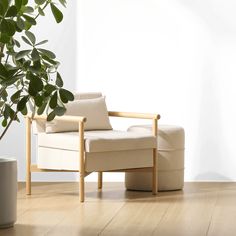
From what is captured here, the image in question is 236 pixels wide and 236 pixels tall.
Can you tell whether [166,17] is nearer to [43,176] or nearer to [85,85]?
[85,85]

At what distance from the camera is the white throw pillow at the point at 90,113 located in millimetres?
6074

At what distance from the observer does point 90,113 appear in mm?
6191

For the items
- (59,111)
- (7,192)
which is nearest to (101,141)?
(7,192)

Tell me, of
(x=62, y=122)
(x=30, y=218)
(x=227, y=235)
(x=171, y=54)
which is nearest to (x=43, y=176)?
(x=62, y=122)

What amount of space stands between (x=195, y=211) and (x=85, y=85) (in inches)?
88.5

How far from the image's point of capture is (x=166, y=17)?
6.91 m

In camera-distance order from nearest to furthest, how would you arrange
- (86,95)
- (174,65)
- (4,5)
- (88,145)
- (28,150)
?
(4,5)
(88,145)
(28,150)
(86,95)
(174,65)

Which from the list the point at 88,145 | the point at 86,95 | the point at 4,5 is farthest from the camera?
the point at 86,95

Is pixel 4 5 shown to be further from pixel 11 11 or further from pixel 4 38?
Answer: pixel 4 38

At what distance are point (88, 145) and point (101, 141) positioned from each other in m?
0.11

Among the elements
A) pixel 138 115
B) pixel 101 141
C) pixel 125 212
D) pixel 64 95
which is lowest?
pixel 125 212

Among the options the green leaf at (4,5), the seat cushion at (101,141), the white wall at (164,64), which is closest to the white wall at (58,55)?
the white wall at (164,64)

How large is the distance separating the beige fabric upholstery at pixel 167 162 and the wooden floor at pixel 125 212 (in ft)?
0.35

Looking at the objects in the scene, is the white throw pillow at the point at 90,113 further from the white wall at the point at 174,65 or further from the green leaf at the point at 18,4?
the green leaf at the point at 18,4
